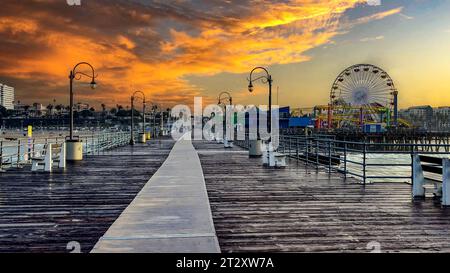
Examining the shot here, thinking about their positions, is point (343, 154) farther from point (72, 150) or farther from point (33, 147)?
point (33, 147)

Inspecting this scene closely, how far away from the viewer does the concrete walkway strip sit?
19.1 ft

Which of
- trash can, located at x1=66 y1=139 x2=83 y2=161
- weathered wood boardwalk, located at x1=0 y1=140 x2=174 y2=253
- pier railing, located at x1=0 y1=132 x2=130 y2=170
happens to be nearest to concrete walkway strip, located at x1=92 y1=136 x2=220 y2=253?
weathered wood boardwalk, located at x1=0 y1=140 x2=174 y2=253

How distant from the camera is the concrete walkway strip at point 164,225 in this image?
583cm

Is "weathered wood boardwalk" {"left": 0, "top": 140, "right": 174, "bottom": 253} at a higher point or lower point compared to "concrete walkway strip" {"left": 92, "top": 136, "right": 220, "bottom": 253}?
lower

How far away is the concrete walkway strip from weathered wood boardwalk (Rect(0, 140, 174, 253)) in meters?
0.29

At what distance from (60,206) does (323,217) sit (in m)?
5.54

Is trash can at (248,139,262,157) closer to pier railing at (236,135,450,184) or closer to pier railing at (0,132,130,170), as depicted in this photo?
pier railing at (236,135,450,184)

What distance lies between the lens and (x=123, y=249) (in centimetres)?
573

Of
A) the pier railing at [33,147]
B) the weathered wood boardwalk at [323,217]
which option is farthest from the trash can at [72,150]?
the weathered wood boardwalk at [323,217]

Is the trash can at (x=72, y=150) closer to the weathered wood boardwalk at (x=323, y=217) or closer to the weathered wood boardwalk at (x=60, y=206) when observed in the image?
the weathered wood boardwalk at (x=60, y=206)

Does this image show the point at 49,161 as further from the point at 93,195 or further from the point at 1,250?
the point at 1,250

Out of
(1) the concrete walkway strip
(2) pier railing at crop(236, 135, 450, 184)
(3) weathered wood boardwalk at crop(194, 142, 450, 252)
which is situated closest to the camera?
(1) the concrete walkway strip

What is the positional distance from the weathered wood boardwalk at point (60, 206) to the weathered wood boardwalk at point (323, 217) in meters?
2.19
